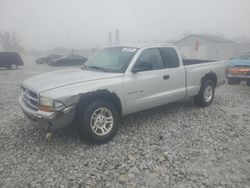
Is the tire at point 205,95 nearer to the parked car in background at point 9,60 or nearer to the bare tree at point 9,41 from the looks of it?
the parked car in background at point 9,60

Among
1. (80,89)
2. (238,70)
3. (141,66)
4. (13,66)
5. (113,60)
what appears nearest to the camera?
(80,89)

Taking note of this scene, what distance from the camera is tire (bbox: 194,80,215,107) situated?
6191 mm

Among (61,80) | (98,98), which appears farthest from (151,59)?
(61,80)

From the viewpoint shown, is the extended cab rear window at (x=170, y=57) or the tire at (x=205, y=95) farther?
the tire at (x=205, y=95)

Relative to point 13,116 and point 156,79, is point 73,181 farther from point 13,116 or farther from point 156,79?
point 13,116

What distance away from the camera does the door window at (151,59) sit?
4.59m

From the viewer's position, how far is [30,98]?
3949 millimetres

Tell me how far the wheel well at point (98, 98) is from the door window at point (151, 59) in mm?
878

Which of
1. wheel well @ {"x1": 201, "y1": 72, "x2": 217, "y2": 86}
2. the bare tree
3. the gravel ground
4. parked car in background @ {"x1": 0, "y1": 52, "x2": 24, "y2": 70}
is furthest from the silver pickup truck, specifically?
the bare tree

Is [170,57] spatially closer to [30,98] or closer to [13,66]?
[30,98]

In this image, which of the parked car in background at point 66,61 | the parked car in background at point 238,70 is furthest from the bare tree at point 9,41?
the parked car in background at point 238,70

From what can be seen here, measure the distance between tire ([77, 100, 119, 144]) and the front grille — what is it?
76 centimetres

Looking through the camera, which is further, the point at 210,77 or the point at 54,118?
the point at 210,77

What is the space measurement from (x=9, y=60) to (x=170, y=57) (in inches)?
752
